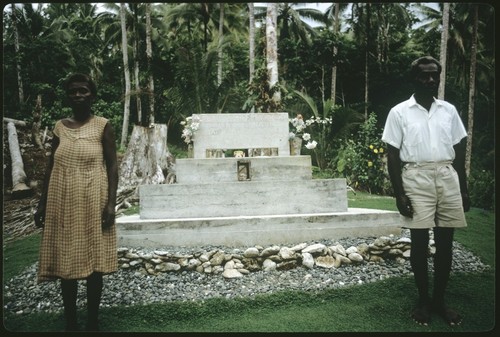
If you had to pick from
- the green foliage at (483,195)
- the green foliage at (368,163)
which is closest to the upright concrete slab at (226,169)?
the green foliage at (368,163)

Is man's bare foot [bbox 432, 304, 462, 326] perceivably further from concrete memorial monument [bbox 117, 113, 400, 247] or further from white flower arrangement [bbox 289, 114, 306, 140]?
white flower arrangement [bbox 289, 114, 306, 140]

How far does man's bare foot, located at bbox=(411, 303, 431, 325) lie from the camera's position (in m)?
2.87

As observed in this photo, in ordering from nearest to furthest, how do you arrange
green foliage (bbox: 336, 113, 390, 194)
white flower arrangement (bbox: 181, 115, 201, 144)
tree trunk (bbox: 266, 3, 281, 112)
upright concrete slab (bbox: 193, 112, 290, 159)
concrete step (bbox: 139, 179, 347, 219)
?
concrete step (bbox: 139, 179, 347, 219) < white flower arrangement (bbox: 181, 115, 201, 144) < upright concrete slab (bbox: 193, 112, 290, 159) < tree trunk (bbox: 266, 3, 281, 112) < green foliage (bbox: 336, 113, 390, 194)

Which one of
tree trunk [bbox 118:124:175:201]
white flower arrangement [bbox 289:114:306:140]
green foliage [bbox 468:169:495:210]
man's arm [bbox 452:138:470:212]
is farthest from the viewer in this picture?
tree trunk [bbox 118:124:175:201]

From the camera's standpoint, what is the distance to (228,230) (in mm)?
5020

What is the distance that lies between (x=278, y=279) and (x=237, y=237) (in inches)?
47.8

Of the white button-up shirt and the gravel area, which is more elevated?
the white button-up shirt

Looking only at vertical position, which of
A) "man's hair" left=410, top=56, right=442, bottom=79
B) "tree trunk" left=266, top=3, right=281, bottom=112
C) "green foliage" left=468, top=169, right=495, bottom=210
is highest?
"tree trunk" left=266, top=3, right=281, bottom=112

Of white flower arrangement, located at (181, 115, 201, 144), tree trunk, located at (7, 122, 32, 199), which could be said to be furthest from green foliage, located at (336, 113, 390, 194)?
tree trunk, located at (7, 122, 32, 199)

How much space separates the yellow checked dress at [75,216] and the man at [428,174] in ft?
7.49

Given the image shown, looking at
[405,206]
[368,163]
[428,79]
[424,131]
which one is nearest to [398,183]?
[405,206]

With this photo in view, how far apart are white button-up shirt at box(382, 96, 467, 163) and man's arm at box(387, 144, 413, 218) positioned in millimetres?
51

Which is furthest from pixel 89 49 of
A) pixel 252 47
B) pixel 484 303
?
pixel 484 303

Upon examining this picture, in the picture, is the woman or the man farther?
the man
